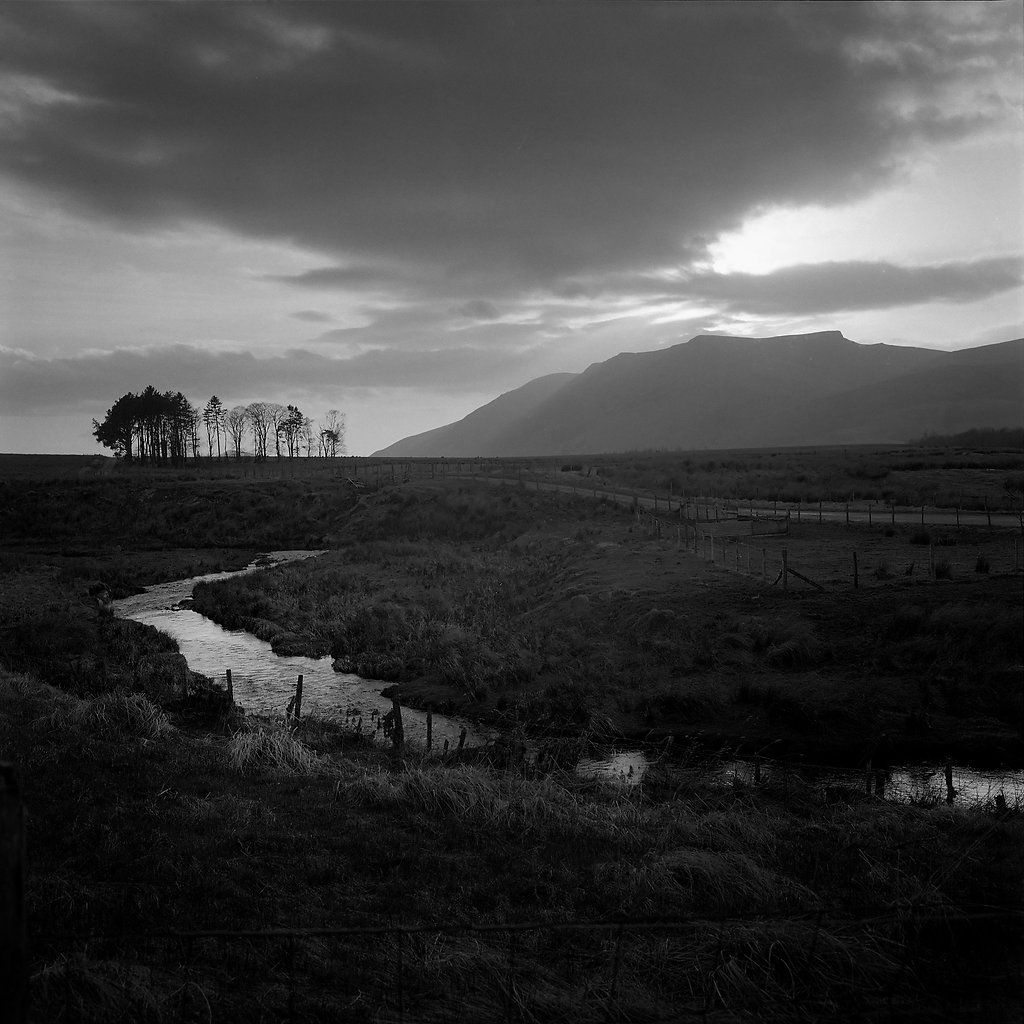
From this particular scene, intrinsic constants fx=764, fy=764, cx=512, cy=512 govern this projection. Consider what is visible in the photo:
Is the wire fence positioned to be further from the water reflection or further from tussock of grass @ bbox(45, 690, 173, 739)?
the water reflection

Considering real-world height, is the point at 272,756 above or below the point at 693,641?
above

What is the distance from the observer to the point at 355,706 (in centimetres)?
2412

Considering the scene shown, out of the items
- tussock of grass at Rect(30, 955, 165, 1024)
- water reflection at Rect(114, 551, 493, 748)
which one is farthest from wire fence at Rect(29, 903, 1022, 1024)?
water reflection at Rect(114, 551, 493, 748)

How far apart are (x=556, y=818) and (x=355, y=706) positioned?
12.2 meters

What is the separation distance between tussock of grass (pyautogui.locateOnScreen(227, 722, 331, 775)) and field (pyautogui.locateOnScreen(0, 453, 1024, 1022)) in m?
0.10

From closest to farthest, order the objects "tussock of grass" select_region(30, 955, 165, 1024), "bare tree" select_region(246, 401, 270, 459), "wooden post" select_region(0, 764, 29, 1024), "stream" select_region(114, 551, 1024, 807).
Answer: "wooden post" select_region(0, 764, 29, 1024) → "tussock of grass" select_region(30, 955, 165, 1024) → "stream" select_region(114, 551, 1024, 807) → "bare tree" select_region(246, 401, 270, 459)

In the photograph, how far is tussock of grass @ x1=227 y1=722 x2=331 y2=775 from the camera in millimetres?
15930

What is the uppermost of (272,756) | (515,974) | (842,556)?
(842,556)

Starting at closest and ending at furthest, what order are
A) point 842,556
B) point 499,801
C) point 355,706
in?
point 499,801, point 355,706, point 842,556

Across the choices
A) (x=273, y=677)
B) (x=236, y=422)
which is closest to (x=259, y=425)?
(x=236, y=422)

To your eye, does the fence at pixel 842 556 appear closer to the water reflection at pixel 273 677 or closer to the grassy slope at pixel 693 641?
the grassy slope at pixel 693 641

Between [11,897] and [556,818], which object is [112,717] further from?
[11,897]

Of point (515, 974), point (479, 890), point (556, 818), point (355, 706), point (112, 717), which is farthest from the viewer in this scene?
point (355, 706)

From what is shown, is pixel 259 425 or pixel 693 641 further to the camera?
pixel 259 425
